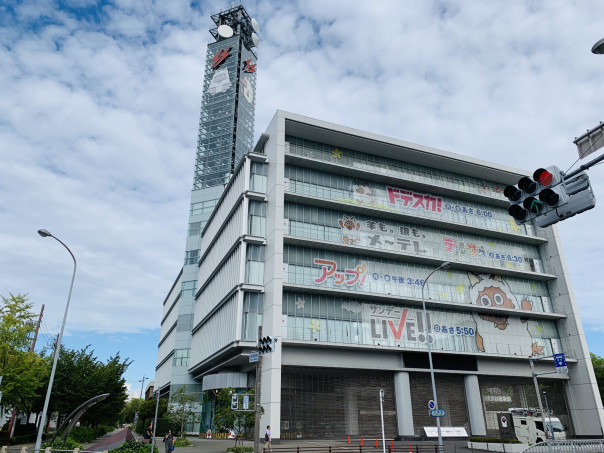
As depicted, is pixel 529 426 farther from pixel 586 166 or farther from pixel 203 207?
pixel 203 207

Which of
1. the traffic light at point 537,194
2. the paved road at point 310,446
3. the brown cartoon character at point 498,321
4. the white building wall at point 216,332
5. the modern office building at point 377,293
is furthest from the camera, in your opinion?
the brown cartoon character at point 498,321

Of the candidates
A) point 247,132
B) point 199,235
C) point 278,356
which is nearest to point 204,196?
point 199,235

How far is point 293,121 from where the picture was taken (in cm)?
4450

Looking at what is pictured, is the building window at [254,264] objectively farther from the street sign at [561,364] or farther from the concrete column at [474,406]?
the street sign at [561,364]

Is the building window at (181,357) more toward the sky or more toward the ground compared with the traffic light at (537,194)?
more toward the sky

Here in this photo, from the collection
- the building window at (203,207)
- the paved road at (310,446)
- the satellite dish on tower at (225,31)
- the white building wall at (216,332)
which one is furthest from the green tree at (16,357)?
the satellite dish on tower at (225,31)

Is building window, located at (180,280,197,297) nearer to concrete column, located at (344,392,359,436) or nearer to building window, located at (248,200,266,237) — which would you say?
building window, located at (248,200,266,237)

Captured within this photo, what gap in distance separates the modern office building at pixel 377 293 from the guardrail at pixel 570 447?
13861mm

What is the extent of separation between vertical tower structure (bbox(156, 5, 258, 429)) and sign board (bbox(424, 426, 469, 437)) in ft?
106

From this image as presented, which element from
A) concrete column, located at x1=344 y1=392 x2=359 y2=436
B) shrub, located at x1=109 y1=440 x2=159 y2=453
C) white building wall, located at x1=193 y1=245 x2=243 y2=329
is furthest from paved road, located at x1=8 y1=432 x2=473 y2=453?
white building wall, located at x1=193 y1=245 x2=243 y2=329

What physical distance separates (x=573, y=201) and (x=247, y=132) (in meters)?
78.6

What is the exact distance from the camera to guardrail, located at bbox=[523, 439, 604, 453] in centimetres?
2304

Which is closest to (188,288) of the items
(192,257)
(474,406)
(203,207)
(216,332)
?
(192,257)

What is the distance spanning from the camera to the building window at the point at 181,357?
62656mm
